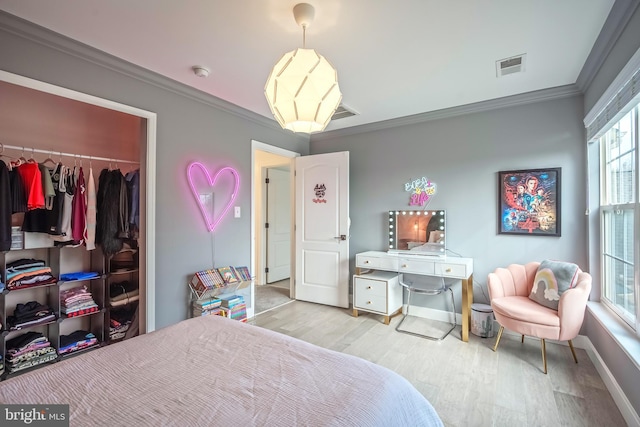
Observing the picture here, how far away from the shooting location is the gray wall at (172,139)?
2.03 meters

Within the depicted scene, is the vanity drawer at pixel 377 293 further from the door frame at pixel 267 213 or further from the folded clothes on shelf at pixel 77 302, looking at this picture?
the folded clothes on shelf at pixel 77 302

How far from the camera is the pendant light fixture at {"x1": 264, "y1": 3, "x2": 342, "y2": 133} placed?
4.61ft

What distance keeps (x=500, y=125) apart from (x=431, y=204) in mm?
1112

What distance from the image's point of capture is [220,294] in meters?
3.28

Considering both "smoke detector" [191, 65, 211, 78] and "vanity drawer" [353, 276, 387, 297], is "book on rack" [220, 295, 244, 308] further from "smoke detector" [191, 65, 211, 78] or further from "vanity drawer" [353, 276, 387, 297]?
"smoke detector" [191, 65, 211, 78]

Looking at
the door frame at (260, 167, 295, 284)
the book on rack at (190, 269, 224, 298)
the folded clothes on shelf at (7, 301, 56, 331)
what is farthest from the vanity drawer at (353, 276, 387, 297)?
the folded clothes on shelf at (7, 301, 56, 331)

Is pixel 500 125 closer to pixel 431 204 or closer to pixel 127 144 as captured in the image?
pixel 431 204

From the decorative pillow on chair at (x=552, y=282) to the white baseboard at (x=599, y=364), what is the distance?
493mm

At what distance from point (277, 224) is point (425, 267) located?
10.0ft

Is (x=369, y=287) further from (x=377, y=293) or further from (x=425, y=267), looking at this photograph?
(x=425, y=267)

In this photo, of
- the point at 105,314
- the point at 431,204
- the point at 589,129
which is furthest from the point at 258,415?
the point at 589,129

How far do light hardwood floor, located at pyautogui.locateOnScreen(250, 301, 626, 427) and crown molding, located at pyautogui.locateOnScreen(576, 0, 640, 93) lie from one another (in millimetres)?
2408

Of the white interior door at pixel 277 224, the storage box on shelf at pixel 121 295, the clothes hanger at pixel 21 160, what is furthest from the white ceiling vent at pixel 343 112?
the clothes hanger at pixel 21 160

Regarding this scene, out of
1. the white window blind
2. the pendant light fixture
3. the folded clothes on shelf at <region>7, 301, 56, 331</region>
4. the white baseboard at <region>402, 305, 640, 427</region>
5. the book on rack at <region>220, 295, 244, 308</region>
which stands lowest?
the white baseboard at <region>402, 305, 640, 427</region>
